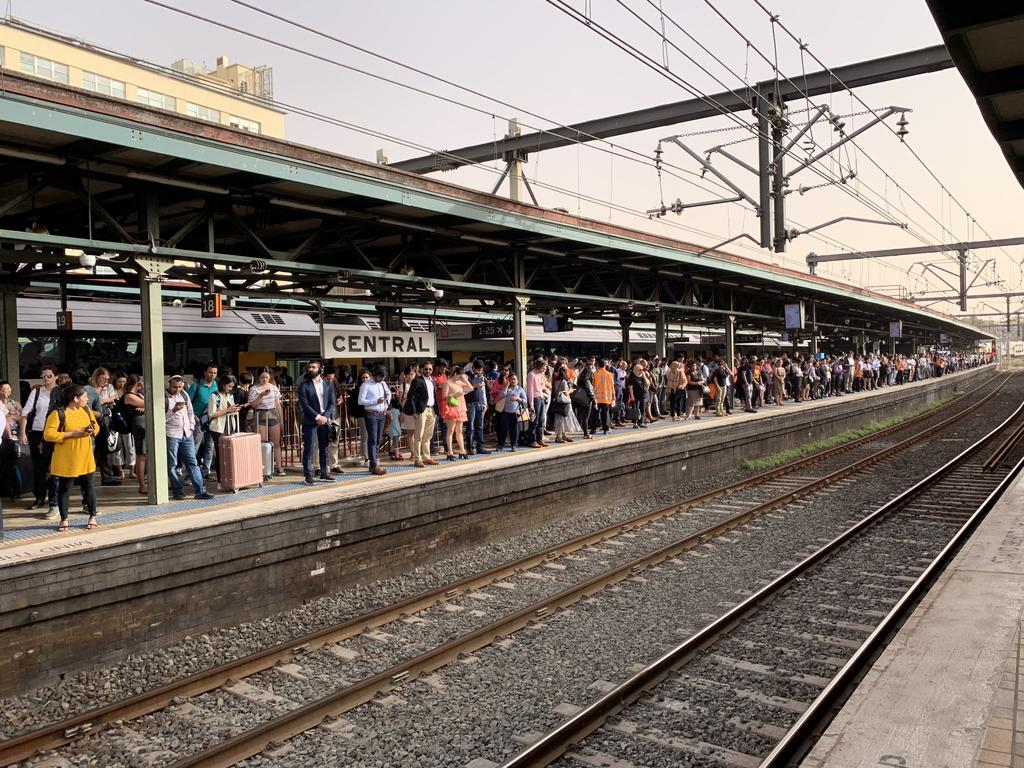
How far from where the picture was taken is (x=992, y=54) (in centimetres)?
555

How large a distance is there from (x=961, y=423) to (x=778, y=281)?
11.5 m

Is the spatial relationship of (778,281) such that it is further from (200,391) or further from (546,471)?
(200,391)

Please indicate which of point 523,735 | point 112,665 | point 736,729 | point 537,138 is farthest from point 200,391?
point 537,138

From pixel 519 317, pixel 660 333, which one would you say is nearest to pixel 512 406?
pixel 519 317

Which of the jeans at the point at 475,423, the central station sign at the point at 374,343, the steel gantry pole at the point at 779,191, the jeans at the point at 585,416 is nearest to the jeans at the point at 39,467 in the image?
the central station sign at the point at 374,343

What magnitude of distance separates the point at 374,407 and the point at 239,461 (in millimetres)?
2021

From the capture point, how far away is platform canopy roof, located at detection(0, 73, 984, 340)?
273 inches

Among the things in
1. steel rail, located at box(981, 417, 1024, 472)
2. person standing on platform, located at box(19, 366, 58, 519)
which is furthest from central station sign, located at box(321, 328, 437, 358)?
steel rail, located at box(981, 417, 1024, 472)

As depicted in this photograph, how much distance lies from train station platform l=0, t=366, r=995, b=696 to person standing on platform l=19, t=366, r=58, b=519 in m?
0.37

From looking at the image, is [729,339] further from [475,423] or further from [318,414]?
[318,414]

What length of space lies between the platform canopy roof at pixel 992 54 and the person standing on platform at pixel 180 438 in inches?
309

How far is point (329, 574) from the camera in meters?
8.27

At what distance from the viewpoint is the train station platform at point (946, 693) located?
3.92m

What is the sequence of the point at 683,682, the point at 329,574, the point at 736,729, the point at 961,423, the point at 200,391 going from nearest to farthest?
the point at 736,729 → the point at 683,682 → the point at 329,574 → the point at 200,391 → the point at 961,423
